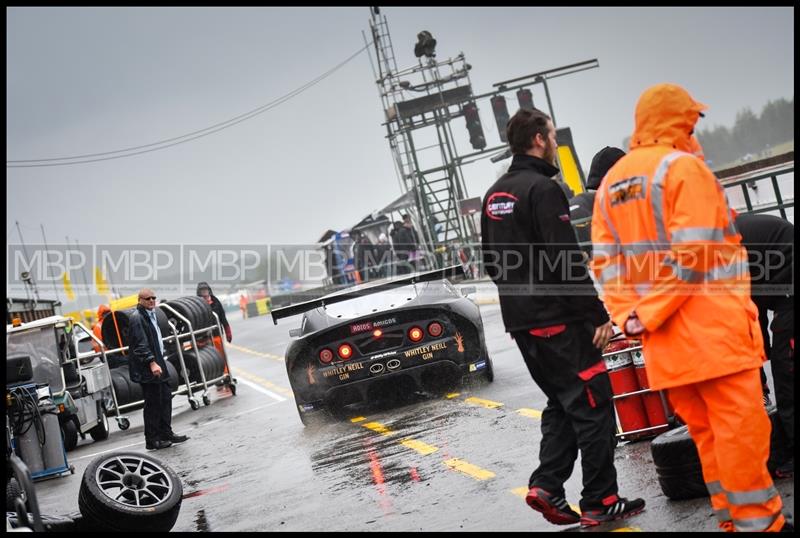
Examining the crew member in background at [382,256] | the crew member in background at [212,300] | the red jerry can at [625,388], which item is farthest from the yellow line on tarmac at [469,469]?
the crew member in background at [382,256]

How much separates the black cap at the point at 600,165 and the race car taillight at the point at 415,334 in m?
4.40

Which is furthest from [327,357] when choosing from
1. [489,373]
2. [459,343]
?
[489,373]

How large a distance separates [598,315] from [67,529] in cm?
338

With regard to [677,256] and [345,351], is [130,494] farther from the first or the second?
[677,256]

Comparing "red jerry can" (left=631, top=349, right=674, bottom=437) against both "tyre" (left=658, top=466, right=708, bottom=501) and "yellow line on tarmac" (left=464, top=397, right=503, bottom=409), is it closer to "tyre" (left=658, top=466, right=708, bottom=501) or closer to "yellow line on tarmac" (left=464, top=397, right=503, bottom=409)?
"tyre" (left=658, top=466, right=708, bottom=501)

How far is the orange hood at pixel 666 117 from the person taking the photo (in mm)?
4680

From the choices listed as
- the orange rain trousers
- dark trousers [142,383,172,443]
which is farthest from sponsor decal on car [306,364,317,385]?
the orange rain trousers

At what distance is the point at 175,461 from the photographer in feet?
36.8

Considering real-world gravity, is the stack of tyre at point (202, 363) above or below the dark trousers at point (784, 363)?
above

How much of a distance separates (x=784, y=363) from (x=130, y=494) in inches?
164

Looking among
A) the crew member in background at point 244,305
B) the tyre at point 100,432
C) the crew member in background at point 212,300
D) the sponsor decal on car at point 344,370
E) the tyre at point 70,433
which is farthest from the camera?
the crew member in background at point 244,305

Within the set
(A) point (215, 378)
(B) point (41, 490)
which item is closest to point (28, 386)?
(B) point (41, 490)

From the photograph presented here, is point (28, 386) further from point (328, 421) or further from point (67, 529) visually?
point (67, 529)

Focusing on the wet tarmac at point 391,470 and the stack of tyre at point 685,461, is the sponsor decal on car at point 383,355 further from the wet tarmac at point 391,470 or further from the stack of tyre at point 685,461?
the stack of tyre at point 685,461
